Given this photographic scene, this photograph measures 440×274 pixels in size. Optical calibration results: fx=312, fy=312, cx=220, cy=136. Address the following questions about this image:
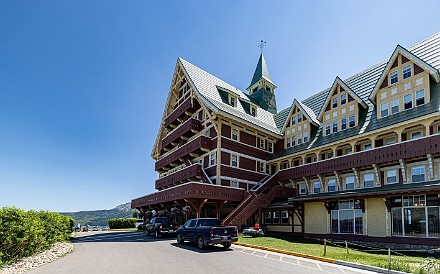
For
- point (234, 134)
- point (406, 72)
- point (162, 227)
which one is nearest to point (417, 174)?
point (406, 72)

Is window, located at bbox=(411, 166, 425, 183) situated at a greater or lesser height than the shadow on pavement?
greater

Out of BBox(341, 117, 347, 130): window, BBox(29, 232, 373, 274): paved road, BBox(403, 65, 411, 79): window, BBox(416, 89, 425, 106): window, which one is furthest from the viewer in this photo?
BBox(341, 117, 347, 130): window

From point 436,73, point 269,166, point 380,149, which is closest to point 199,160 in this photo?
point 269,166

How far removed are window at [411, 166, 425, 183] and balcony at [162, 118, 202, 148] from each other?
73.7 feet

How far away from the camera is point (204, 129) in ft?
120

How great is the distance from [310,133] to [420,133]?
11.8 meters

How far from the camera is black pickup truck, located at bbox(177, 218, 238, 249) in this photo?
58.2 feet

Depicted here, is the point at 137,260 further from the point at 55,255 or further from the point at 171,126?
the point at 171,126

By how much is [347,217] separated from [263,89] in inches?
1057

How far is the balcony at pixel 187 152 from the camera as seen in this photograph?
113 feet

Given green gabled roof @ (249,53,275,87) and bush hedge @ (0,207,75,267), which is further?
green gabled roof @ (249,53,275,87)

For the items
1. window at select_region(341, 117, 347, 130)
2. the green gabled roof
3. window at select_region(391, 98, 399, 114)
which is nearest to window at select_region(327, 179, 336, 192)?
window at select_region(341, 117, 347, 130)

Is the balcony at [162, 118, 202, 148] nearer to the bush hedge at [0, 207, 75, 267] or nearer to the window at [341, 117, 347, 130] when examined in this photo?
the window at [341, 117, 347, 130]

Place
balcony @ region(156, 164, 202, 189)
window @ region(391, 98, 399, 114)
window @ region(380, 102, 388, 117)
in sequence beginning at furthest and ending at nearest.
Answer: balcony @ region(156, 164, 202, 189) < window @ region(380, 102, 388, 117) < window @ region(391, 98, 399, 114)
